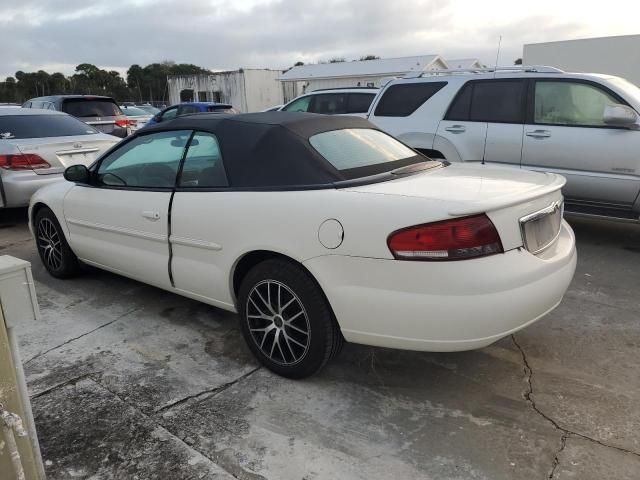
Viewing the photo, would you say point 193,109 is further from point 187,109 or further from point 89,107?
point 89,107

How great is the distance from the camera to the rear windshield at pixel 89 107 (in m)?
11.9

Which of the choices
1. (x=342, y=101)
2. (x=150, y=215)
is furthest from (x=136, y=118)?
(x=150, y=215)

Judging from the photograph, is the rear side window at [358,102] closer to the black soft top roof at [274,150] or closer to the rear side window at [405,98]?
the rear side window at [405,98]

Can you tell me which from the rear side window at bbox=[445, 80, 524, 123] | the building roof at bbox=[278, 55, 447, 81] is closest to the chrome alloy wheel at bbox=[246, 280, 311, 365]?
the rear side window at bbox=[445, 80, 524, 123]

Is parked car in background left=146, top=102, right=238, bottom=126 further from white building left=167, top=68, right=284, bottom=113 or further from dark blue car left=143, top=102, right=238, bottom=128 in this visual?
white building left=167, top=68, right=284, bottom=113

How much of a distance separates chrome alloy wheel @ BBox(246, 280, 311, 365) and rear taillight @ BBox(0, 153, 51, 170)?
4.87 meters

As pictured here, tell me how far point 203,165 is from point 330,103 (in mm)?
7040

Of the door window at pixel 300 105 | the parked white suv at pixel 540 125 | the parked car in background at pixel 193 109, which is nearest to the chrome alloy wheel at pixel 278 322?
the parked white suv at pixel 540 125

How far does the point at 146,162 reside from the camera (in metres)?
4.02

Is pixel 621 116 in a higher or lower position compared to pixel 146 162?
higher

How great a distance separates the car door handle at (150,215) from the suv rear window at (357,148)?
48.0 inches

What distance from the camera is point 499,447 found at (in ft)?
8.32

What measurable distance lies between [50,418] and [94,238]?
180 centimetres

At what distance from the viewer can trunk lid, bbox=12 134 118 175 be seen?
6.71 metres
